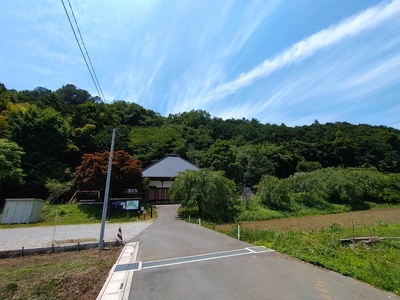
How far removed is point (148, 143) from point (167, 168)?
14.7 metres

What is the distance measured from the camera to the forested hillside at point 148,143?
78.5 feet

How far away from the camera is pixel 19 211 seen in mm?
16422

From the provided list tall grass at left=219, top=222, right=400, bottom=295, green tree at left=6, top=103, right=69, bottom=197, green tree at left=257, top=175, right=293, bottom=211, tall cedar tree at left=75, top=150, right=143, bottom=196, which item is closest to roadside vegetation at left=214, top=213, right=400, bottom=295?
tall grass at left=219, top=222, right=400, bottom=295

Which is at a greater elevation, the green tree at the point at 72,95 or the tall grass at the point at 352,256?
the green tree at the point at 72,95

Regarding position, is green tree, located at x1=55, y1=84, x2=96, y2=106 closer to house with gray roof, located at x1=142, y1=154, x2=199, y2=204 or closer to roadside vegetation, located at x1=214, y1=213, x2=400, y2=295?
house with gray roof, located at x1=142, y1=154, x2=199, y2=204

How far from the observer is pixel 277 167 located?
45438 mm

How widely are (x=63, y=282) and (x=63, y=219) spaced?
1398 cm

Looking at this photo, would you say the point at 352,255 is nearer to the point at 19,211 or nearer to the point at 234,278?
the point at 234,278

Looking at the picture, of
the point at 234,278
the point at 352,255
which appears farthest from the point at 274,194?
the point at 234,278

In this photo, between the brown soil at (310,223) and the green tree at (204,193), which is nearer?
the brown soil at (310,223)

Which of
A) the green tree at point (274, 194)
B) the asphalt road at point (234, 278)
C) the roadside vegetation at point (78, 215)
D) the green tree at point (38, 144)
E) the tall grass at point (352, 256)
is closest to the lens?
the asphalt road at point (234, 278)

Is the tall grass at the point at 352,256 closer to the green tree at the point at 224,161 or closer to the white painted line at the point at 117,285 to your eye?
the white painted line at the point at 117,285

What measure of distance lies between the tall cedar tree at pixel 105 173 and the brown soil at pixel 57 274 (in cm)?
1016

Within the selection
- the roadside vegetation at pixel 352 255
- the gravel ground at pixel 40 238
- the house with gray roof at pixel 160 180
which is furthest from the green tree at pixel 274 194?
the gravel ground at pixel 40 238
